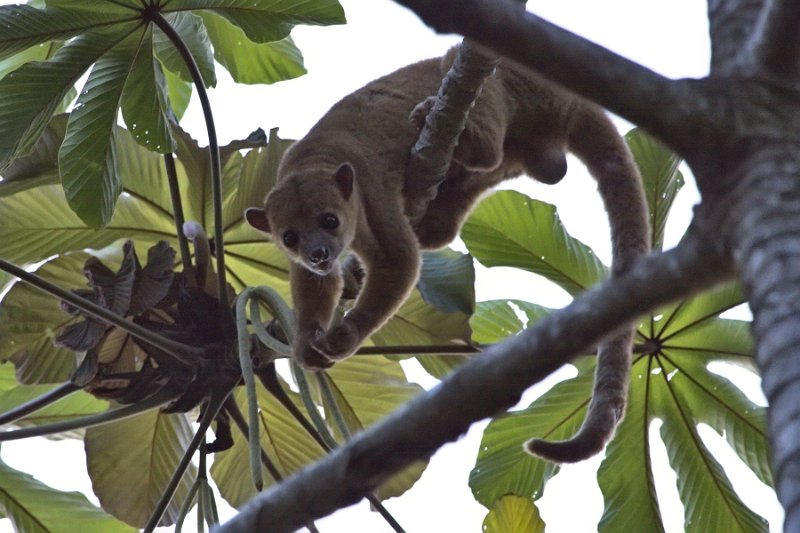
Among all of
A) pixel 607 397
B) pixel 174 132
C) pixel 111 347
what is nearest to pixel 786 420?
pixel 607 397

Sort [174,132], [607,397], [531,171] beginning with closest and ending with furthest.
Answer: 1. [607,397]
2. [174,132]
3. [531,171]

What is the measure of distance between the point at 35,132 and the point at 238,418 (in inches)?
46.0

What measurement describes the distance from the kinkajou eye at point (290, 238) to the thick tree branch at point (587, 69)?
255 centimetres

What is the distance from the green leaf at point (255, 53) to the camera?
4316 mm

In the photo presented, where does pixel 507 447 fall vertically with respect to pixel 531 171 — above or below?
below

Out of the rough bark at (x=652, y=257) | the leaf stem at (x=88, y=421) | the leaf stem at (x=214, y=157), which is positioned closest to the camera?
the rough bark at (x=652, y=257)

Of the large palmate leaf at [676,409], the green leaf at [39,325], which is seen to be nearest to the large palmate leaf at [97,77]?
the green leaf at [39,325]

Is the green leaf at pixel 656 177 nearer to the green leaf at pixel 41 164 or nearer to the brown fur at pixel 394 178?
the brown fur at pixel 394 178

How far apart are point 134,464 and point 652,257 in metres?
3.14

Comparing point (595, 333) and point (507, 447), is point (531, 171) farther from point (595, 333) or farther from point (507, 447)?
point (595, 333)

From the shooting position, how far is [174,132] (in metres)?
3.66

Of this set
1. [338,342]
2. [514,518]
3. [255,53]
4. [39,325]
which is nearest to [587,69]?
[514,518]

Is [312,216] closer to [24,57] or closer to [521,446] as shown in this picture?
[521,446]

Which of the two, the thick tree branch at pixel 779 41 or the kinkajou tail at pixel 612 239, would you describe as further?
the kinkajou tail at pixel 612 239
